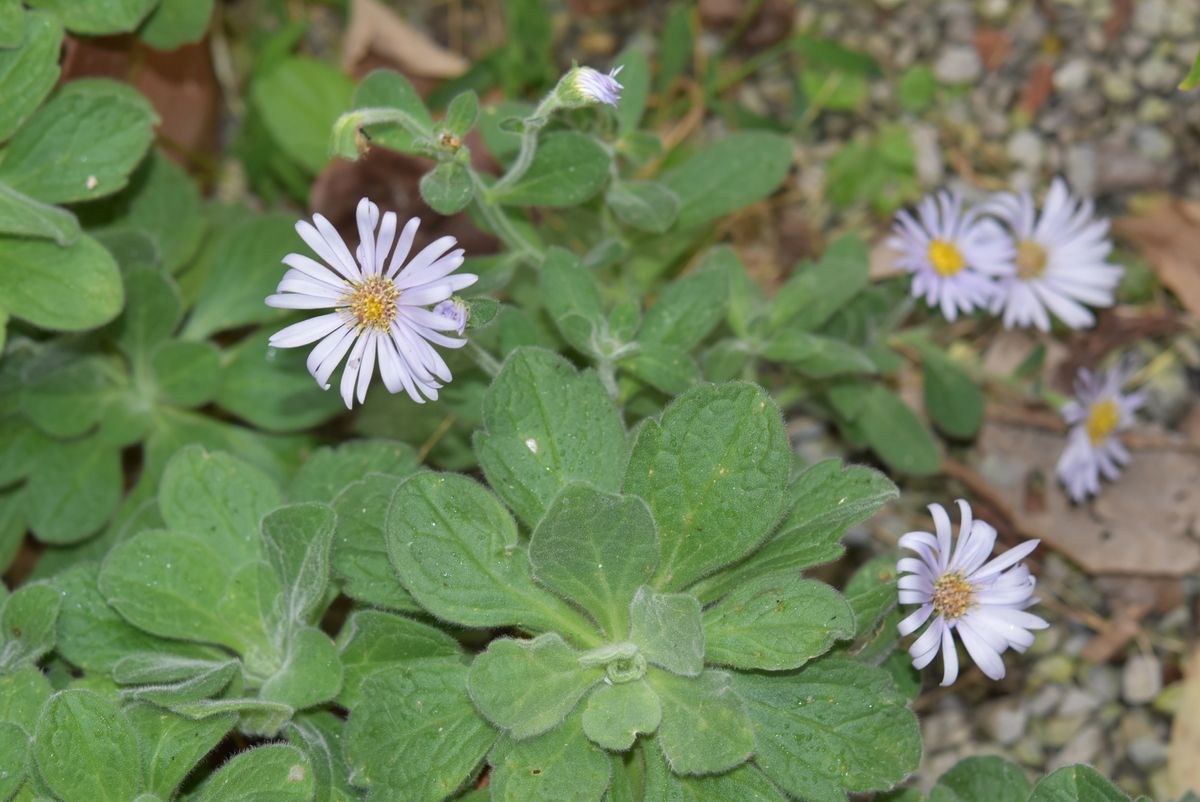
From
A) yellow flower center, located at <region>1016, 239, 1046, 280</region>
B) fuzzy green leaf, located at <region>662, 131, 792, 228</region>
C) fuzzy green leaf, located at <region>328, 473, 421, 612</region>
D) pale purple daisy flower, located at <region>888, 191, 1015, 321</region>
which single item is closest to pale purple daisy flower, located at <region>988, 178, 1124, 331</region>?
yellow flower center, located at <region>1016, 239, 1046, 280</region>

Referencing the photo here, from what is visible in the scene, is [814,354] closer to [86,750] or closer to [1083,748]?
[1083,748]

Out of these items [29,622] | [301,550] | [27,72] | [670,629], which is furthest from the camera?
[27,72]

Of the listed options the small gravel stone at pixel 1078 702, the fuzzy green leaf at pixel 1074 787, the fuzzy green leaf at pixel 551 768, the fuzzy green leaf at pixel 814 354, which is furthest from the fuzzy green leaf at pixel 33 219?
the small gravel stone at pixel 1078 702

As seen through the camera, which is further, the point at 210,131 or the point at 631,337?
the point at 210,131

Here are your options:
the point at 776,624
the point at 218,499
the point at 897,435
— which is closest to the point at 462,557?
the point at 776,624

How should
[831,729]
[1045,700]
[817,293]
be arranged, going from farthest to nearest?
[1045,700] < [817,293] < [831,729]

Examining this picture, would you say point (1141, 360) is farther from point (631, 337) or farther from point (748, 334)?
point (631, 337)

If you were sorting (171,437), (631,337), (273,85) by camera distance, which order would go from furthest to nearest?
(273,85), (171,437), (631,337)

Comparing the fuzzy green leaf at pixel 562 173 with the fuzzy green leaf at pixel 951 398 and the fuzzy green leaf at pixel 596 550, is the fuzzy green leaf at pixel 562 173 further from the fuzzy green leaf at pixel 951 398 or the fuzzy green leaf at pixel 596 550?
the fuzzy green leaf at pixel 951 398

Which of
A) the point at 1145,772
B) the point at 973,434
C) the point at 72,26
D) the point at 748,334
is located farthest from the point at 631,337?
the point at 1145,772
